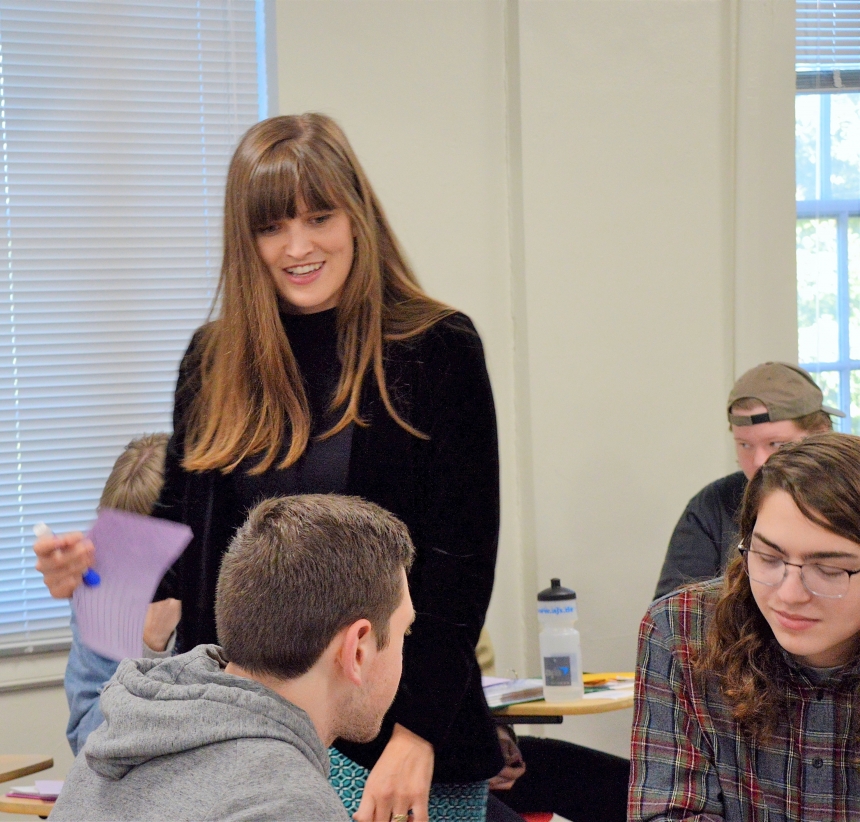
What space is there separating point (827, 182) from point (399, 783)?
3.10m

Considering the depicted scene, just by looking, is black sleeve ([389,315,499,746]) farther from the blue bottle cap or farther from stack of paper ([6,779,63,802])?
stack of paper ([6,779,63,802])

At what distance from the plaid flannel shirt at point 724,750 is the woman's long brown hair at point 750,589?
0.03m

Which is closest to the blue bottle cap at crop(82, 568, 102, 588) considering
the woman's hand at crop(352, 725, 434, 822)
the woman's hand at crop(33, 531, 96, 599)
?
the woman's hand at crop(33, 531, 96, 599)

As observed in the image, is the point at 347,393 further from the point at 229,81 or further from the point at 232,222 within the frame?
the point at 229,81

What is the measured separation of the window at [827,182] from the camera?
380 centimetres

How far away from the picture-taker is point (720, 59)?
3607mm

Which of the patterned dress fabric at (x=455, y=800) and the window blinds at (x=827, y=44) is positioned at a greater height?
the window blinds at (x=827, y=44)

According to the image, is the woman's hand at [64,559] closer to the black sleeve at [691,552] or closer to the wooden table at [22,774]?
the wooden table at [22,774]

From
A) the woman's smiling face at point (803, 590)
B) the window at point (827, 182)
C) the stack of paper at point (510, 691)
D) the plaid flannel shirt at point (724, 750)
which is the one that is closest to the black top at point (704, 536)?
the stack of paper at point (510, 691)

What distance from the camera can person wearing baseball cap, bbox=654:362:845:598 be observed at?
289 cm

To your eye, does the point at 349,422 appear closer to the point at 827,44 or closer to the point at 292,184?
the point at 292,184

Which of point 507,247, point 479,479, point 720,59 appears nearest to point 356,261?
point 479,479

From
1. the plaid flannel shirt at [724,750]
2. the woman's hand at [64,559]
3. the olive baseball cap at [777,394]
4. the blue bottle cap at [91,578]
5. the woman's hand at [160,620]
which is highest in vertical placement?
the olive baseball cap at [777,394]

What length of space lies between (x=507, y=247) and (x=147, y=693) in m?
2.69
